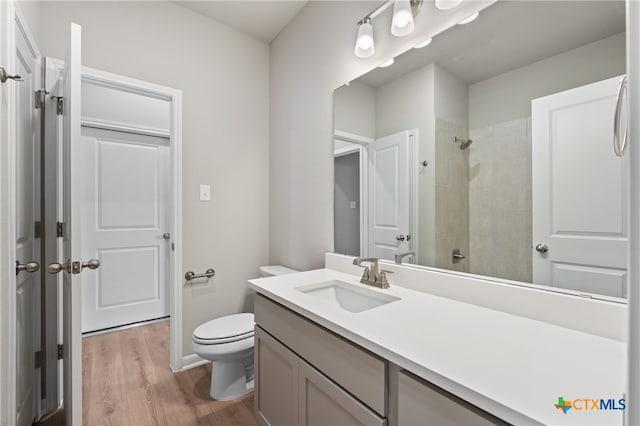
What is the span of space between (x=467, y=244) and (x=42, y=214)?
2.20m

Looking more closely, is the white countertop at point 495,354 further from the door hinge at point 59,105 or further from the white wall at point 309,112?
the door hinge at point 59,105

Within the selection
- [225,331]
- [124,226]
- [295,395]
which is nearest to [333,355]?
[295,395]

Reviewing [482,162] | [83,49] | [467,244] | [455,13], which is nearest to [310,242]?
[467,244]

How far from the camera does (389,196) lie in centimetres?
148

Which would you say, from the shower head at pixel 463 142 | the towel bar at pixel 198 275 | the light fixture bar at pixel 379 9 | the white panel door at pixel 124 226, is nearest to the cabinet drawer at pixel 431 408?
the shower head at pixel 463 142

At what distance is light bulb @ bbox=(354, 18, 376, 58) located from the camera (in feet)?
4.80

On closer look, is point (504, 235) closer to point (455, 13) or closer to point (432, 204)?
point (432, 204)

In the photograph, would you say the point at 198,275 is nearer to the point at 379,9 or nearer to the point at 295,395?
the point at 295,395

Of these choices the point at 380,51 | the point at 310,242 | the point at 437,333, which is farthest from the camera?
the point at 310,242

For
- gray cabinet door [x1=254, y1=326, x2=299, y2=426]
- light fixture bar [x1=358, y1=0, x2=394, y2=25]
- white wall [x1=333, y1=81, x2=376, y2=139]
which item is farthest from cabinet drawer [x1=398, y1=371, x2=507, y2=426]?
→ light fixture bar [x1=358, y1=0, x2=394, y2=25]

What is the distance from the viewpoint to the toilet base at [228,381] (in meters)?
1.75

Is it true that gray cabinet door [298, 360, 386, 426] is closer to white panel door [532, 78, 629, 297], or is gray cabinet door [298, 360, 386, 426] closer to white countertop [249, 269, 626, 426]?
white countertop [249, 269, 626, 426]

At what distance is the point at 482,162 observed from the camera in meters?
1.10

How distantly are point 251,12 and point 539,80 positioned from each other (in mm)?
1952
